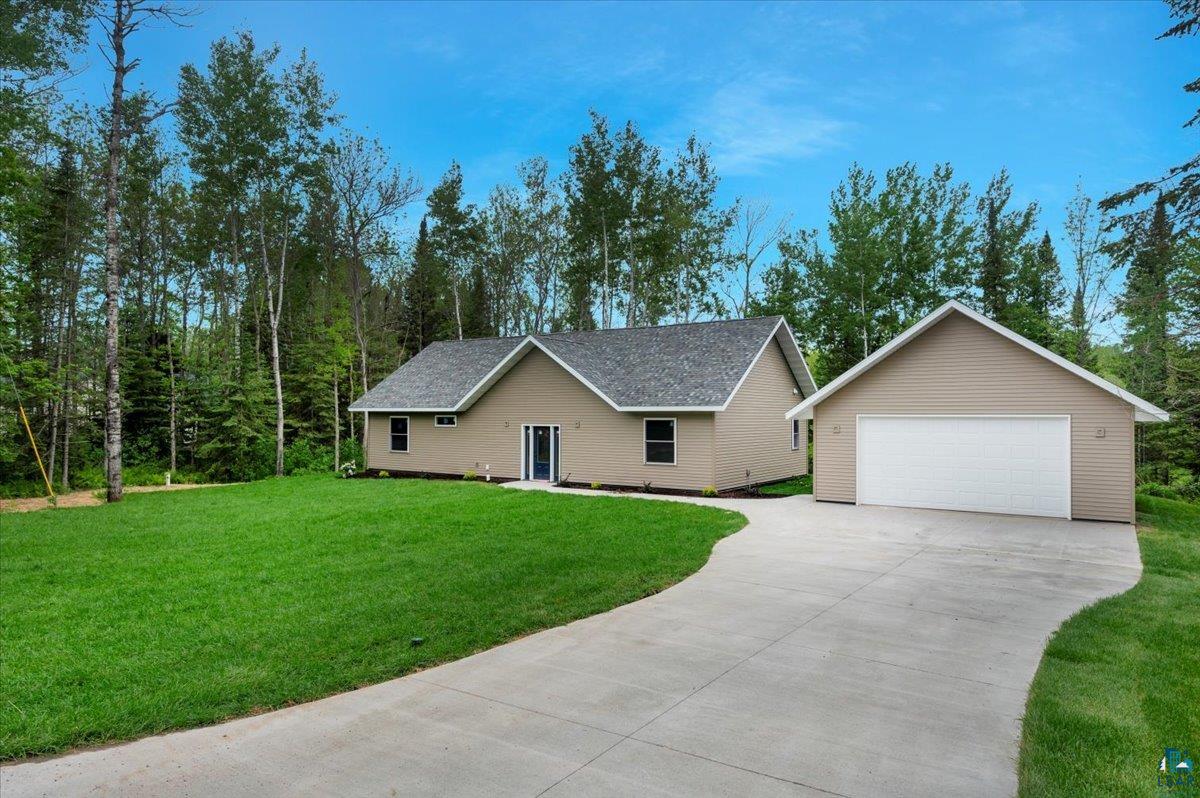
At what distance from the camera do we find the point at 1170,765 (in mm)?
3578

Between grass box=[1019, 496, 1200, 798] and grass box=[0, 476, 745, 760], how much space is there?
12.7 ft

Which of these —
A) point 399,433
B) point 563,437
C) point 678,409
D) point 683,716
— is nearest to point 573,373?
point 563,437

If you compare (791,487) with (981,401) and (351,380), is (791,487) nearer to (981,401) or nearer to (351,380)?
(981,401)

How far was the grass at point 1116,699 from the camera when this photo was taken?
11.5 ft

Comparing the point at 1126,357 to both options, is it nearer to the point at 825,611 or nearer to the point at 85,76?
the point at 825,611

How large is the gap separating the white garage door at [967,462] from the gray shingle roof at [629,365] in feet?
13.0

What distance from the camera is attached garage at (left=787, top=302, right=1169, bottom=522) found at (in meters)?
12.5

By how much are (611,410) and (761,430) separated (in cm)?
459

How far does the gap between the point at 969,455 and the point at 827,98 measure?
1103 centimetres

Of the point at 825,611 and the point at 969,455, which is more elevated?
the point at 969,455

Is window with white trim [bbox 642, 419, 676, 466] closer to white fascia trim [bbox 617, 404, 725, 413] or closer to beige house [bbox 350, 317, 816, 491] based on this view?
beige house [bbox 350, 317, 816, 491]

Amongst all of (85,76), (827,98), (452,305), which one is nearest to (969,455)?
(827,98)

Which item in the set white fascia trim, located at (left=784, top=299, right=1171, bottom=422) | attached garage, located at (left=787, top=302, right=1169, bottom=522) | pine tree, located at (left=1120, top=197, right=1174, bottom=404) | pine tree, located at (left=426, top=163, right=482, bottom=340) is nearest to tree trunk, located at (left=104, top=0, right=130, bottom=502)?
white fascia trim, located at (left=784, top=299, right=1171, bottom=422)

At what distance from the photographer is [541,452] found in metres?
19.8
